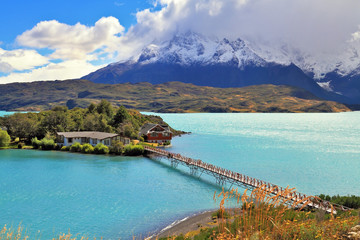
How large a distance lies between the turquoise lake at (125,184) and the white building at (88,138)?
7560 millimetres

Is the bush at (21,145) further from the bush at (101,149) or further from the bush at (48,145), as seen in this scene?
the bush at (101,149)

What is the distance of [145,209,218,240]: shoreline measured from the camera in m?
31.7

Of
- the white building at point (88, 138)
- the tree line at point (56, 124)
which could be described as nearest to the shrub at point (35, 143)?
the tree line at point (56, 124)

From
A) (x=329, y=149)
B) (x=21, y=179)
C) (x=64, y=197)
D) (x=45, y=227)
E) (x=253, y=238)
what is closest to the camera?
(x=253, y=238)

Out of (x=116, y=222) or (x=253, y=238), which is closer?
(x=253, y=238)

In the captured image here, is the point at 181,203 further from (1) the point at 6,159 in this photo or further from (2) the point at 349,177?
(1) the point at 6,159

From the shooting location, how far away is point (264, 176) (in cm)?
6078

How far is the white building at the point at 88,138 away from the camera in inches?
3541

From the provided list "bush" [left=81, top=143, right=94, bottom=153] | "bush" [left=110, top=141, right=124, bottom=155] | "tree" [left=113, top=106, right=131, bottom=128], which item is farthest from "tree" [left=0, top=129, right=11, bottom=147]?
"tree" [left=113, top=106, right=131, bottom=128]

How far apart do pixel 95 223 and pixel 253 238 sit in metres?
29.5

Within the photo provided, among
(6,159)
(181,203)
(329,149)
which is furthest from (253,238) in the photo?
(329,149)

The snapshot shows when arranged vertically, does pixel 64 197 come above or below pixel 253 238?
below

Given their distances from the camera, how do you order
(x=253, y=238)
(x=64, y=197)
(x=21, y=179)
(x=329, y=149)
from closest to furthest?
(x=253, y=238) < (x=64, y=197) < (x=21, y=179) < (x=329, y=149)

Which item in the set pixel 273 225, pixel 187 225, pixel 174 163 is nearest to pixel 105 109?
pixel 174 163
